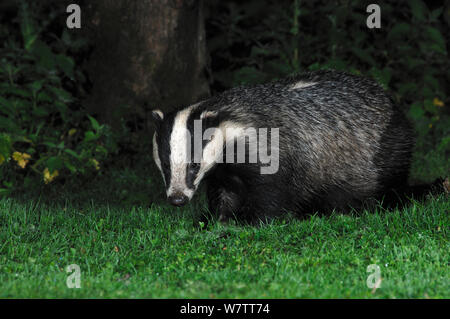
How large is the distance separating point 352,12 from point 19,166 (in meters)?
4.31

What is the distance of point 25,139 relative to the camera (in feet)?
23.6

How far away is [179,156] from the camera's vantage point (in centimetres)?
528

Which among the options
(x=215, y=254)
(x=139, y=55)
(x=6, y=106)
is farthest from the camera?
(x=139, y=55)

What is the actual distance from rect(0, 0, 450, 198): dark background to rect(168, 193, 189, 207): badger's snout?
2122 millimetres

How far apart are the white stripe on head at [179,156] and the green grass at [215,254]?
329 millimetres

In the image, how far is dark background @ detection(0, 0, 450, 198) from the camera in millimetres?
7594

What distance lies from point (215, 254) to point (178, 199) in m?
0.55

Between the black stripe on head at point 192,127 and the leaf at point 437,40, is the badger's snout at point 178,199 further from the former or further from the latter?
the leaf at point 437,40

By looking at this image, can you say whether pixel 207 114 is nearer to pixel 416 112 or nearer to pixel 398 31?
pixel 416 112

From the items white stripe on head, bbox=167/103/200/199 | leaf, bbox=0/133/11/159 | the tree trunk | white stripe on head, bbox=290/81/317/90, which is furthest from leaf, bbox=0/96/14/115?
white stripe on head, bbox=290/81/317/90

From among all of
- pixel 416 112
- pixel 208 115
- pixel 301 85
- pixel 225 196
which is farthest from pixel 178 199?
pixel 416 112

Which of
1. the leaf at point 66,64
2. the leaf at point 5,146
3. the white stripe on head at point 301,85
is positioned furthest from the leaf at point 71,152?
the white stripe on head at point 301,85

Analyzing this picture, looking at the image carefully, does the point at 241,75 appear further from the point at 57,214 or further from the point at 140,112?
the point at 57,214

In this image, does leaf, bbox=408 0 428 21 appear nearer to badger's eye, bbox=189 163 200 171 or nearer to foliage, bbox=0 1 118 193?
foliage, bbox=0 1 118 193
